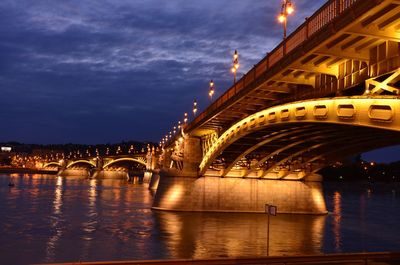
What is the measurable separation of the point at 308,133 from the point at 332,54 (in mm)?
14011

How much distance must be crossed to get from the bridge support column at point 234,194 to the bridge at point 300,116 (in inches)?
3.9

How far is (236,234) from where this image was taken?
3444cm

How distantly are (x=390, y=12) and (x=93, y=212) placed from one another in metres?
39.8

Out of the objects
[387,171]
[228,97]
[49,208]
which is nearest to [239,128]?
[228,97]

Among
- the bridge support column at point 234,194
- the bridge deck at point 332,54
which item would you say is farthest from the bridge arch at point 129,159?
the bridge deck at point 332,54

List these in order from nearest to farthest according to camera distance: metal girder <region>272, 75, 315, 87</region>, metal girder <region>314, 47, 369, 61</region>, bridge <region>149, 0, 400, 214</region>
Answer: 1. bridge <region>149, 0, 400, 214</region>
2. metal girder <region>314, 47, 369, 61</region>
3. metal girder <region>272, 75, 315, 87</region>

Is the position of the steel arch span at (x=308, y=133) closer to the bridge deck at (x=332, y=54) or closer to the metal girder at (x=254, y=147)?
the metal girder at (x=254, y=147)

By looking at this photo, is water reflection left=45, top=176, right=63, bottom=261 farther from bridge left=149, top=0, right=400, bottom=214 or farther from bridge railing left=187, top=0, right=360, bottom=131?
bridge railing left=187, top=0, right=360, bottom=131

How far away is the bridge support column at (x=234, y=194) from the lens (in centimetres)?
4812

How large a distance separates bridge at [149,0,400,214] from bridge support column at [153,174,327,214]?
98 mm

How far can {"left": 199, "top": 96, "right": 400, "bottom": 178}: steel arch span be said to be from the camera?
15914mm

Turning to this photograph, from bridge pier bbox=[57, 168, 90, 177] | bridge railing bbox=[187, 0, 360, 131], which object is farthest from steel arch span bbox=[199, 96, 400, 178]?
bridge pier bbox=[57, 168, 90, 177]

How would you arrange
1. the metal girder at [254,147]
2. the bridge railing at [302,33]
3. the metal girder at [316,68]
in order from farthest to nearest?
1. the metal girder at [254,147]
2. the metal girder at [316,68]
3. the bridge railing at [302,33]

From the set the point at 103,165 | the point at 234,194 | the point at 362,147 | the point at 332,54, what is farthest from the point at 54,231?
the point at 103,165
